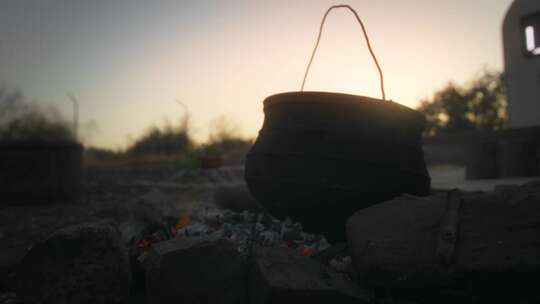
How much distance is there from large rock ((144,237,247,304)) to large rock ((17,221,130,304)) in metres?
0.20

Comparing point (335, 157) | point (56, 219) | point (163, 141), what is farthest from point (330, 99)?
point (163, 141)

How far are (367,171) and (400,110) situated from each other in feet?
1.84

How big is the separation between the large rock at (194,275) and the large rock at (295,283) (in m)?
0.13

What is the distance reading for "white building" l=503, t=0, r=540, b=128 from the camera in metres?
7.50

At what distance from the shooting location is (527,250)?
6.15 feet

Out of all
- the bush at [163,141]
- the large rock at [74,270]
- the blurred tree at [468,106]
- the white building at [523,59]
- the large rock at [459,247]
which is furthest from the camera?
the blurred tree at [468,106]

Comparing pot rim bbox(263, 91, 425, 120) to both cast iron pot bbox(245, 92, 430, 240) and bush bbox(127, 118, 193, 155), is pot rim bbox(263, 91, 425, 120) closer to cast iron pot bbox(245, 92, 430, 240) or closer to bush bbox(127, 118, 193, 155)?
cast iron pot bbox(245, 92, 430, 240)

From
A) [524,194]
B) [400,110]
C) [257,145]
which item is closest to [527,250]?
[524,194]

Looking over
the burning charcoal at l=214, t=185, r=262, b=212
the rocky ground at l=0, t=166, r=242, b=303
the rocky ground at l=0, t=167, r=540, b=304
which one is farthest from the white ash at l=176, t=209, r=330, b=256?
the burning charcoal at l=214, t=185, r=262, b=212

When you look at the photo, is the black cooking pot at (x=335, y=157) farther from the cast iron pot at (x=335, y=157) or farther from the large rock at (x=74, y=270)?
the large rock at (x=74, y=270)

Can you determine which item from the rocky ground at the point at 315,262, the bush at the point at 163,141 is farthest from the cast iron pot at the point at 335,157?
the bush at the point at 163,141

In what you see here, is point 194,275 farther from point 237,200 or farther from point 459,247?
point 237,200

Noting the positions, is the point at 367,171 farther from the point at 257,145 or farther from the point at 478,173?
the point at 478,173

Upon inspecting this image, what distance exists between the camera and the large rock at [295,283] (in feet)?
6.58
